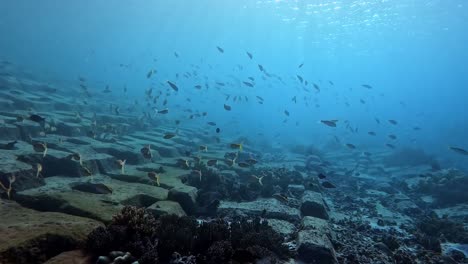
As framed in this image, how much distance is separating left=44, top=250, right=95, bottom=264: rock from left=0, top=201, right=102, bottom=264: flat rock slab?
1.06 feet

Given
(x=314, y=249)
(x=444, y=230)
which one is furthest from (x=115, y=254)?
(x=444, y=230)

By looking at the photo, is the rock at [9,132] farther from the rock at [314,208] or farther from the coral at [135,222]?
the rock at [314,208]

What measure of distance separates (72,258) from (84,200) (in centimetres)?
287

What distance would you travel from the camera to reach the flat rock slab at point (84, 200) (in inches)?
275

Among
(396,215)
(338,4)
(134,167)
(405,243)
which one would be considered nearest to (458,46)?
(338,4)

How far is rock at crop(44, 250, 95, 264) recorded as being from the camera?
476 cm

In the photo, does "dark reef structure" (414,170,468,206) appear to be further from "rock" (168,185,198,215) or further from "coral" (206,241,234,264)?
"coral" (206,241,234,264)

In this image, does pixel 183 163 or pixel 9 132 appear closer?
pixel 9 132

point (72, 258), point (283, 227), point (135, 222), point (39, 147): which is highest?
point (39, 147)

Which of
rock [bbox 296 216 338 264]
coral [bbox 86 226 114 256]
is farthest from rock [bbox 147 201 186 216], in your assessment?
rock [bbox 296 216 338 264]

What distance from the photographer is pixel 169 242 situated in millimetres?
5910

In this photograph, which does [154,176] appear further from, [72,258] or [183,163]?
[72,258]

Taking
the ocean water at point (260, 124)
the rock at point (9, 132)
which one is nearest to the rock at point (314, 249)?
the ocean water at point (260, 124)

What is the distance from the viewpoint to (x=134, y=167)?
13.1m
